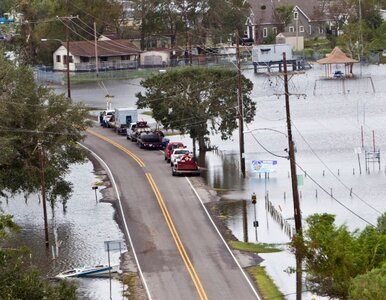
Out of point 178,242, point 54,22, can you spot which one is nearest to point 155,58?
point 54,22

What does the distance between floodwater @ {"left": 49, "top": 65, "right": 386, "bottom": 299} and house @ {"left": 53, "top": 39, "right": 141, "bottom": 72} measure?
20.3 m

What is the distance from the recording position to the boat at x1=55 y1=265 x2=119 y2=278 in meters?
55.3

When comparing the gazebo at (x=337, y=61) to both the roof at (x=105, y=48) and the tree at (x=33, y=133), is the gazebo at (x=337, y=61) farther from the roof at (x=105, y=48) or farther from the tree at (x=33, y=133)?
the tree at (x=33, y=133)

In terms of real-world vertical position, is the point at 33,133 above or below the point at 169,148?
above

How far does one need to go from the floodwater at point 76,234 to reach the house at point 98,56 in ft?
258

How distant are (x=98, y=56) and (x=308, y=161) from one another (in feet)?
258

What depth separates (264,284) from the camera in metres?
52.1

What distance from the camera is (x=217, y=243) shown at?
196 ft

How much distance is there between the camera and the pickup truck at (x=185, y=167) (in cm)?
7694

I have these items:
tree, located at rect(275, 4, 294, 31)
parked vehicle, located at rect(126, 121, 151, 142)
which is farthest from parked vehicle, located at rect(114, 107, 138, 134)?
tree, located at rect(275, 4, 294, 31)

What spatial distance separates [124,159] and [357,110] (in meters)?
34.9

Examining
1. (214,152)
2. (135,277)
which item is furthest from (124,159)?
(135,277)

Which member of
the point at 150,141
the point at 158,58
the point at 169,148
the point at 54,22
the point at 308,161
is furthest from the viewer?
the point at 158,58

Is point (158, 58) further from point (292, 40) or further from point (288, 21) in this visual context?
point (288, 21)
